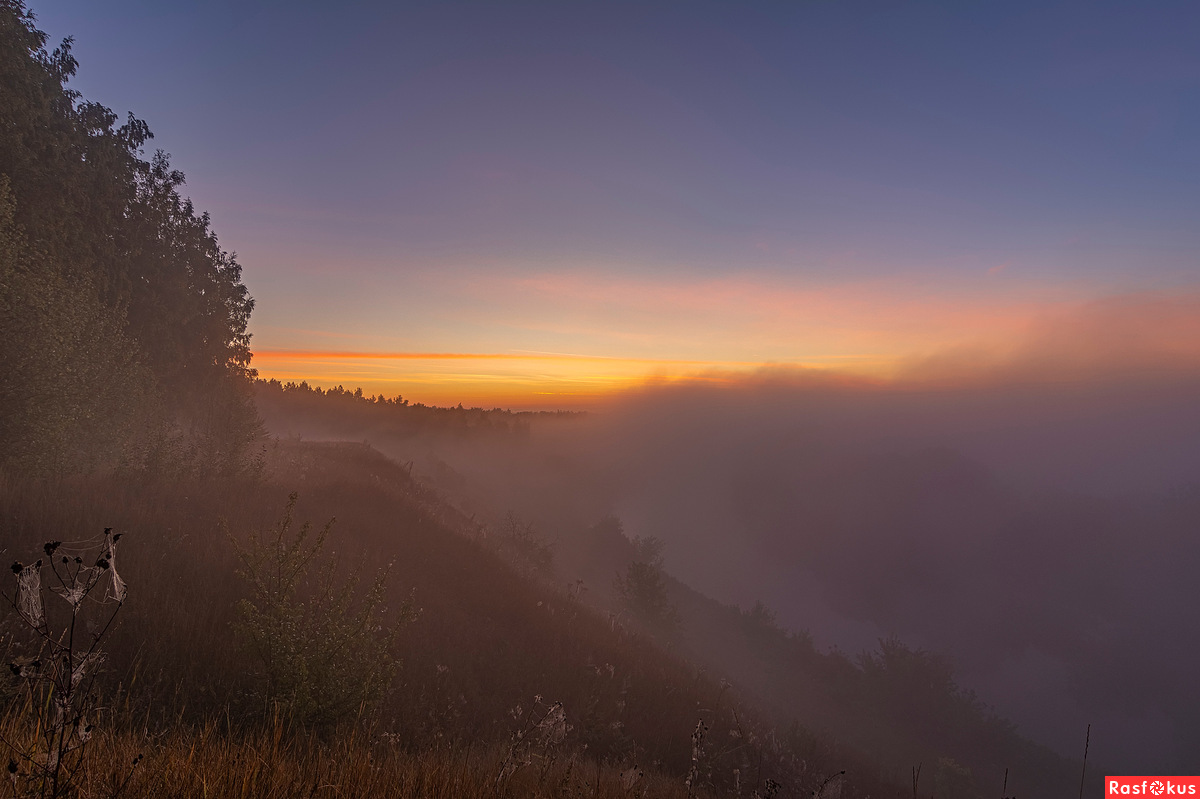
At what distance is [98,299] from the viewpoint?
17594 mm

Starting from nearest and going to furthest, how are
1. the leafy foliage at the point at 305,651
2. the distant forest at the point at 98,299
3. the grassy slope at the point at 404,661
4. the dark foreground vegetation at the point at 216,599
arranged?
the dark foreground vegetation at the point at 216,599
the grassy slope at the point at 404,661
the leafy foliage at the point at 305,651
the distant forest at the point at 98,299

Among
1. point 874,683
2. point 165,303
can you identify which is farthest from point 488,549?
point 874,683

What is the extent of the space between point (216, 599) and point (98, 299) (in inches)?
600

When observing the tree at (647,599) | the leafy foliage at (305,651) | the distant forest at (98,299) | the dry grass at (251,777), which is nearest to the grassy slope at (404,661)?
the dry grass at (251,777)

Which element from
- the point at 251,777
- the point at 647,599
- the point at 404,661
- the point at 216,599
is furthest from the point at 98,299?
the point at 647,599

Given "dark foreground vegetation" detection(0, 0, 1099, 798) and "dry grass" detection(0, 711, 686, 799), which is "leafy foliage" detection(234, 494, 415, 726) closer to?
"dark foreground vegetation" detection(0, 0, 1099, 798)

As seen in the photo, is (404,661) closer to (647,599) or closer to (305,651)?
(305,651)

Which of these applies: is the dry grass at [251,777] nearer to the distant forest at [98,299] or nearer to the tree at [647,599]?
the distant forest at [98,299]

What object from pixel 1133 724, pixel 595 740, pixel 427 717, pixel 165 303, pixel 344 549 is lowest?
pixel 1133 724

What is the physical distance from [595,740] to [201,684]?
7140mm

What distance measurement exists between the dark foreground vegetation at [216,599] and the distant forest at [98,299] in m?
0.08

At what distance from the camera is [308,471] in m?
21.0

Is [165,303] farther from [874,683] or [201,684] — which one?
[874,683]

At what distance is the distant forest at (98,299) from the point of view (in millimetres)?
11859
